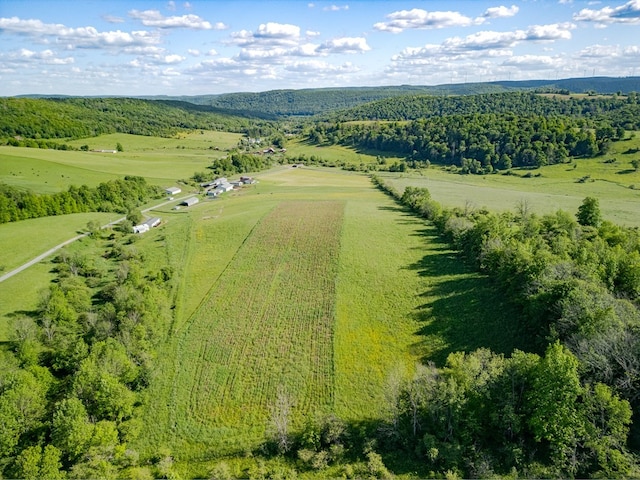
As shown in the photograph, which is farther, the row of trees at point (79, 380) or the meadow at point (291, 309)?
the meadow at point (291, 309)

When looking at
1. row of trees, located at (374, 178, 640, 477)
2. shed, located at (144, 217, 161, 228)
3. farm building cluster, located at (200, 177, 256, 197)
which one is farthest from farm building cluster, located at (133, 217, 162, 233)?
row of trees, located at (374, 178, 640, 477)

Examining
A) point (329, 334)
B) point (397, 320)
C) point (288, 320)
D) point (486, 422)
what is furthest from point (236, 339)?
point (486, 422)

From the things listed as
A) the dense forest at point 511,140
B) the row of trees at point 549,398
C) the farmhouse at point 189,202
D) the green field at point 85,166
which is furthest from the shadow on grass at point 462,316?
the dense forest at point 511,140

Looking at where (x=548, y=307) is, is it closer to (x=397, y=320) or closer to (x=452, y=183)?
(x=397, y=320)

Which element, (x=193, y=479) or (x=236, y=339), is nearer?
(x=193, y=479)

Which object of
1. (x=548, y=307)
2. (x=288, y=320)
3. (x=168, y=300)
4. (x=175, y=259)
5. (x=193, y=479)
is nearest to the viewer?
(x=193, y=479)

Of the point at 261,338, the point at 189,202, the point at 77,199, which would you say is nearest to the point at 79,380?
the point at 261,338

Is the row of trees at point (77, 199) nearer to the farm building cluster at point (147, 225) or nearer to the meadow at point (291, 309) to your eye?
the meadow at point (291, 309)
